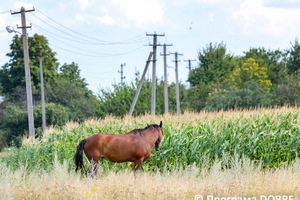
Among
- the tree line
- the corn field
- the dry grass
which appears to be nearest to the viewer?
the dry grass

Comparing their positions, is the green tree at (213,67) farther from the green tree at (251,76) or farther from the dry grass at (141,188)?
the dry grass at (141,188)

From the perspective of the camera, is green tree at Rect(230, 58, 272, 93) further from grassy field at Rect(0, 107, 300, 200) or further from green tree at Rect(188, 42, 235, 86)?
grassy field at Rect(0, 107, 300, 200)

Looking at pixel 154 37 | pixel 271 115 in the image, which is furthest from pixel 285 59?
pixel 271 115

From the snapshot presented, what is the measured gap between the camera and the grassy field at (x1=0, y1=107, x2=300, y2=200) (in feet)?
25.0

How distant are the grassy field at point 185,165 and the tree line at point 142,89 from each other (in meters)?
23.4

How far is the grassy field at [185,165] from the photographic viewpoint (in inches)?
300

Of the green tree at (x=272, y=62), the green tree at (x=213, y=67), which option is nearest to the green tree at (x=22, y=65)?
the green tree at (x=213, y=67)

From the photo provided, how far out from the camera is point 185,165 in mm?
11328

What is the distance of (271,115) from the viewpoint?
44.7 ft

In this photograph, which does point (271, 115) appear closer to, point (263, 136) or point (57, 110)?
point (263, 136)

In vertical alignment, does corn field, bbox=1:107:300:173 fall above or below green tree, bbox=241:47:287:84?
below

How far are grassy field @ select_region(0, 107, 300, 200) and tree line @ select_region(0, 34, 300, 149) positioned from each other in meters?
23.4

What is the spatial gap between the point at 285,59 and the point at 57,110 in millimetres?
36872

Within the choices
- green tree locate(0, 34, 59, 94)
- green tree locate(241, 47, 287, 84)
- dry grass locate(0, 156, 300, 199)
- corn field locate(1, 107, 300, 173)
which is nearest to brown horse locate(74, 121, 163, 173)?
dry grass locate(0, 156, 300, 199)
